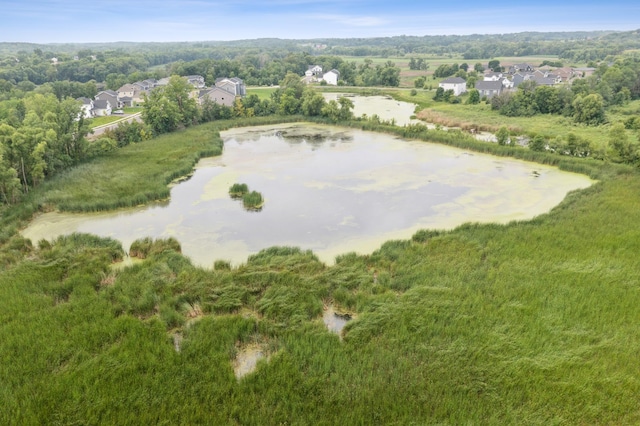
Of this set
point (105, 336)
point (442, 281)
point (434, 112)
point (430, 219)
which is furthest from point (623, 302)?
point (434, 112)

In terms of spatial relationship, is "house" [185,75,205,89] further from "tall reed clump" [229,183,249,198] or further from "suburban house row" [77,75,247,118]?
"tall reed clump" [229,183,249,198]

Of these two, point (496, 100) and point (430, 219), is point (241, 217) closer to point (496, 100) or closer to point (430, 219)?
point (430, 219)

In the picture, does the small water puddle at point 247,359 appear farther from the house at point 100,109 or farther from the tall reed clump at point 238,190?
the house at point 100,109

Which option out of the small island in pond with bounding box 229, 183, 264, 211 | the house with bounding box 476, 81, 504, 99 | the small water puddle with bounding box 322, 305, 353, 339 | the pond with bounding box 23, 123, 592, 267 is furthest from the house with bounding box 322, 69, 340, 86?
the small water puddle with bounding box 322, 305, 353, 339

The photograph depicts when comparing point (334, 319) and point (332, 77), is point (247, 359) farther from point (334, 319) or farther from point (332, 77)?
point (332, 77)

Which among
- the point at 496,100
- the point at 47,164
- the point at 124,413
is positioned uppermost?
the point at 496,100

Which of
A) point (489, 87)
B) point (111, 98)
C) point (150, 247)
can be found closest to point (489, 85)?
point (489, 87)

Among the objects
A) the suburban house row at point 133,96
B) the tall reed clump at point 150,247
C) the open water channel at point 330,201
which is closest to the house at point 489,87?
the open water channel at point 330,201
